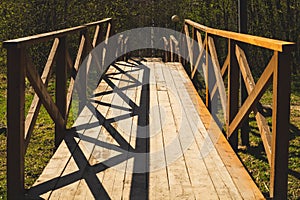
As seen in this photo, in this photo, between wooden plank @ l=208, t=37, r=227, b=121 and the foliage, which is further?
the foliage

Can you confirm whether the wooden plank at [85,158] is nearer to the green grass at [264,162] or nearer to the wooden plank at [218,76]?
the wooden plank at [218,76]

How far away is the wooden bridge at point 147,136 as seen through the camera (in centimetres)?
251

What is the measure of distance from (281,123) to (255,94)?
1.64 feet

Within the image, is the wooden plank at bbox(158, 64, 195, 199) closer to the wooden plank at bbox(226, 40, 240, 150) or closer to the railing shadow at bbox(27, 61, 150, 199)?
the railing shadow at bbox(27, 61, 150, 199)

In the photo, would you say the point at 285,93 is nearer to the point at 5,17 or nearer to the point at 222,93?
the point at 222,93

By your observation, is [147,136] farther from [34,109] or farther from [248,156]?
[34,109]

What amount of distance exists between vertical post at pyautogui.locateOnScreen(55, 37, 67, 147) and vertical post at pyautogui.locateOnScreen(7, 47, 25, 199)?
110cm

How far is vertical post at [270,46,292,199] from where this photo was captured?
2.40 metres

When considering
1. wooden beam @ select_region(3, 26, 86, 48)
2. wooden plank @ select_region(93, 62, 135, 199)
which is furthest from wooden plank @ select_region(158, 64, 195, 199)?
wooden beam @ select_region(3, 26, 86, 48)

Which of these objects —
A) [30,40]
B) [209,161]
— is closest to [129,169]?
[209,161]

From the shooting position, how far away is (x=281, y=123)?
243 cm

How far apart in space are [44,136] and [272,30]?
6007 mm

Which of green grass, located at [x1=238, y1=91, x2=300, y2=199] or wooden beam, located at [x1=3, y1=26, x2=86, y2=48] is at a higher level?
wooden beam, located at [x1=3, y1=26, x2=86, y2=48]

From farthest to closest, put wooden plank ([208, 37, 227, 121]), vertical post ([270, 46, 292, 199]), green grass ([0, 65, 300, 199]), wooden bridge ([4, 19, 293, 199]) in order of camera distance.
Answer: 1. wooden plank ([208, 37, 227, 121])
2. green grass ([0, 65, 300, 199])
3. wooden bridge ([4, 19, 293, 199])
4. vertical post ([270, 46, 292, 199])
